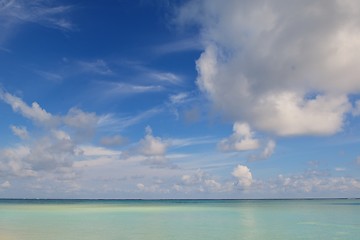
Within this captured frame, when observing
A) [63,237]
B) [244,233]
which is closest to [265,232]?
[244,233]

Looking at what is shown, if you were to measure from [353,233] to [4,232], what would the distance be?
760 inches

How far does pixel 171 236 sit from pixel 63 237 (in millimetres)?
5375

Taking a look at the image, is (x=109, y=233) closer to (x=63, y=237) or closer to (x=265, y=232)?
(x=63, y=237)

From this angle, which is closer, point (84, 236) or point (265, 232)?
point (84, 236)

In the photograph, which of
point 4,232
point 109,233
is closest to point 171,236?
point 109,233

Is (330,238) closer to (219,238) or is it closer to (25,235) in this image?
(219,238)

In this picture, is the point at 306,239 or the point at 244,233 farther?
the point at 244,233

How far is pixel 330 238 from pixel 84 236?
12.4m

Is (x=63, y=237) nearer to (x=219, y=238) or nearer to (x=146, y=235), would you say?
(x=146, y=235)

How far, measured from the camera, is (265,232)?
66.9 ft

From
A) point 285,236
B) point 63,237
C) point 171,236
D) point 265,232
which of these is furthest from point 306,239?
point 63,237

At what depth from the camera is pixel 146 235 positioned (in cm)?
1892

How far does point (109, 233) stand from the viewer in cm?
1947

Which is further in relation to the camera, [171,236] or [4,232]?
[4,232]
